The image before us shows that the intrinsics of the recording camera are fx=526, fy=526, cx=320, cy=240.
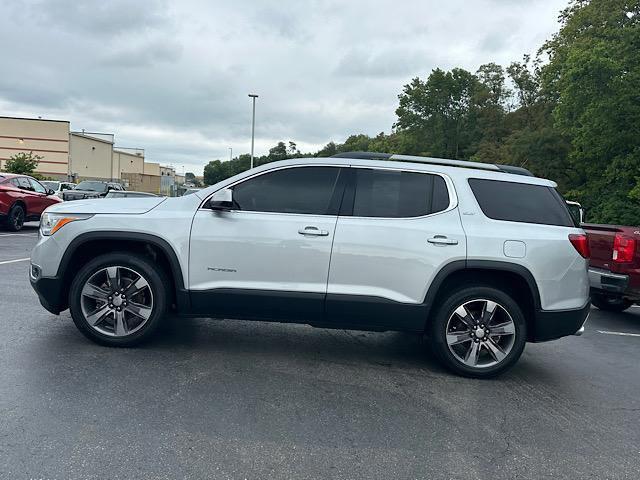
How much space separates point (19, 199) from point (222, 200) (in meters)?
13.4

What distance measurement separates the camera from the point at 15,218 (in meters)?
15.3

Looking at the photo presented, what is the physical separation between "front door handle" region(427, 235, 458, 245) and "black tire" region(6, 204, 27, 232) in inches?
563

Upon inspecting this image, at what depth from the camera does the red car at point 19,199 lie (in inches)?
586

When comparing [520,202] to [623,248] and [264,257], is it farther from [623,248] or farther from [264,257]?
[623,248]

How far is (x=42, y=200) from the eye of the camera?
1639 centimetres

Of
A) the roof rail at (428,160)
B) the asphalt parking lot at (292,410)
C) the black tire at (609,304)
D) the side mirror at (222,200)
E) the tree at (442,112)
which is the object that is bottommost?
the asphalt parking lot at (292,410)

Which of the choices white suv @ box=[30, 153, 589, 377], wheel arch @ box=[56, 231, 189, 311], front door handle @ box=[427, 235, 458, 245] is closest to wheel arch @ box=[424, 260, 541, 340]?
white suv @ box=[30, 153, 589, 377]

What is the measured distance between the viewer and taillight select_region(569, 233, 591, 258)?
4.68 meters

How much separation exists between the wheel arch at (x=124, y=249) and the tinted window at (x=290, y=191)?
0.79 m

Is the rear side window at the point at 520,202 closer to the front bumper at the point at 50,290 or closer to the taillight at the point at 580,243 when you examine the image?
the taillight at the point at 580,243

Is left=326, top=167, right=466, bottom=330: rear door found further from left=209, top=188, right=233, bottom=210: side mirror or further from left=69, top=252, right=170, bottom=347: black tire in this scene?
left=69, top=252, right=170, bottom=347: black tire

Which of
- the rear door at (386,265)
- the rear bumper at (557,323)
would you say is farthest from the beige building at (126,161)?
the rear bumper at (557,323)

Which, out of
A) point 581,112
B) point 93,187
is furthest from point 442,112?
point 93,187

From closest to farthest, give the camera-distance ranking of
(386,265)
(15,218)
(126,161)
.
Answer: (386,265), (15,218), (126,161)
